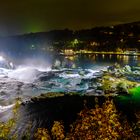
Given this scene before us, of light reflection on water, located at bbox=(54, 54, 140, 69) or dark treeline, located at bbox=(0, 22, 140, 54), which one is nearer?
light reflection on water, located at bbox=(54, 54, 140, 69)

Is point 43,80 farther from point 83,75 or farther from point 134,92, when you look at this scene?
point 134,92

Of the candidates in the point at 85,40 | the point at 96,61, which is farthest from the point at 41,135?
the point at 85,40

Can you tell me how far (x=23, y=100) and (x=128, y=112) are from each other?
8813 millimetres

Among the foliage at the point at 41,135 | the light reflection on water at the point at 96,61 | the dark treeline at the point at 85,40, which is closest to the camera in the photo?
the foliage at the point at 41,135

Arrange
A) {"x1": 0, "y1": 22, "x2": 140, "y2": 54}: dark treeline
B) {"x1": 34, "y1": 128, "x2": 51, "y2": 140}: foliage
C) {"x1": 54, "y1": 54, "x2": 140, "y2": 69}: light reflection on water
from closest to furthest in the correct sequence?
{"x1": 34, "y1": 128, "x2": 51, "y2": 140}: foliage, {"x1": 54, "y1": 54, "x2": 140, "y2": 69}: light reflection on water, {"x1": 0, "y1": 22, "x2": 140, "y2": 54}: dark treeline

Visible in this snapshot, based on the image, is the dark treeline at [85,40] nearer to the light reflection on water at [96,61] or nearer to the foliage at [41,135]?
the light reflection on water at [96,61]

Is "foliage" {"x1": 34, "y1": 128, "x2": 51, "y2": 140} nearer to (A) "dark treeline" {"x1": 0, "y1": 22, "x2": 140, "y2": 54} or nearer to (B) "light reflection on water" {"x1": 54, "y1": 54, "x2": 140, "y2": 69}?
(B) "light reflection on water" {"x1": 54, "y1": 54, "x2": 140, "y2": 69}

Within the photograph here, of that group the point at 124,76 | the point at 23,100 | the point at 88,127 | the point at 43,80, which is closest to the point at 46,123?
the point at 23,100

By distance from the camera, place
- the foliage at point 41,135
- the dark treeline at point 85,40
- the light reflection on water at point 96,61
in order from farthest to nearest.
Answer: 1. the dark treeline at point 85,40
2. the light reflection on water at point 96,61
3. the foliage at point 41,135

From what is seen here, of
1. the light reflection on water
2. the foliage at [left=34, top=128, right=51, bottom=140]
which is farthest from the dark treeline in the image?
the foliage at [left=34, top=128, right=51, bottom=140]

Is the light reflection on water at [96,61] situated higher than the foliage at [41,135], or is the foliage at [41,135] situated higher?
the foliage at [41,135]

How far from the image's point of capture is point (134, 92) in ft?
107

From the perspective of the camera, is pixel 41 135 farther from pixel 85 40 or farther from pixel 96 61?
pixel 85 40

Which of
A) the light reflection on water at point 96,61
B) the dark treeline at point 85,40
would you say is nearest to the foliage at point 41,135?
the light reflection on water at point 96,61
